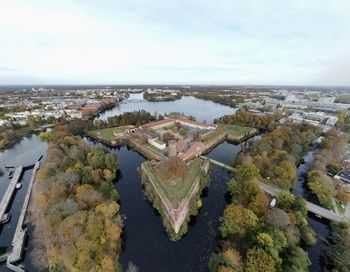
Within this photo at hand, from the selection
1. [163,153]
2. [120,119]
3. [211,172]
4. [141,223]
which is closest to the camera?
[141,223]

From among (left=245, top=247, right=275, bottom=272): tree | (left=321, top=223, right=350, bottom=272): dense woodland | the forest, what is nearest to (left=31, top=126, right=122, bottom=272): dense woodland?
(left=245, top=247, right=275, bottom=272): tree

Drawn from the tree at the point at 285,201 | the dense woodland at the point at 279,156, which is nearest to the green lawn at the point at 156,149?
the dense woodland at the point at 279,156

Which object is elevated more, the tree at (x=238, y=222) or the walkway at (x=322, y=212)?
the tree at (x=238, y=222)

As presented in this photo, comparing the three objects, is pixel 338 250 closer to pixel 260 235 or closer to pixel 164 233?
Answer: pixel 260 235

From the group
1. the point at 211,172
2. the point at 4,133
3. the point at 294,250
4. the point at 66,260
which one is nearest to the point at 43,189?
the point at 66,260

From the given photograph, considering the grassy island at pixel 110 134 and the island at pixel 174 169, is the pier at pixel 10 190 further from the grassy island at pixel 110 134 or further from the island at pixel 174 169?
the grassy island at pixel 110 134

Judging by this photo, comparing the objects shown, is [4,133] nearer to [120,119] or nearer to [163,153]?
[120,119]
